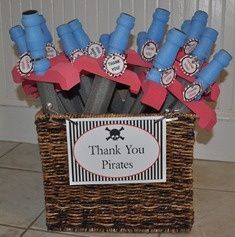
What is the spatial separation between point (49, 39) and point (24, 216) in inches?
14.6

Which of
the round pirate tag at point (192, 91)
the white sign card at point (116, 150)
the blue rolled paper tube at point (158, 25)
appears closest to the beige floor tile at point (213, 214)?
the white sign card at point (116, 150)

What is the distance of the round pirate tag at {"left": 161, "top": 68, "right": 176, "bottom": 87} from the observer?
700 mm

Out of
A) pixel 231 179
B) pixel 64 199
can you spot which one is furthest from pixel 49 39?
pixel 231 179

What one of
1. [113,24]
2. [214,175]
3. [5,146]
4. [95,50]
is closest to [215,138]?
[214,175]

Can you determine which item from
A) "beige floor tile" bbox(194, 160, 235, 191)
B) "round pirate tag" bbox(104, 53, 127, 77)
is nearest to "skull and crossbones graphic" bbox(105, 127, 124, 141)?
"round pirate tag" bbox(104, 53, 127, 77)

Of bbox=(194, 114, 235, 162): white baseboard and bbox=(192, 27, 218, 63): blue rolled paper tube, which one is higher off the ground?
bbox=(192, 27, 218, 63): blue rolled paper tube

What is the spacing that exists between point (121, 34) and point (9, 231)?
44cm

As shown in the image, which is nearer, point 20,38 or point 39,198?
point 20,38

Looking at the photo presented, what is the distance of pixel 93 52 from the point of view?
0.74 metres

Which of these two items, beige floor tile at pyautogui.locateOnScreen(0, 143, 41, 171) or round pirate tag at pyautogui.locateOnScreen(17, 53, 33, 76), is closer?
round pirate tag at pyautogui.locateOnScreen(17, 53, 33, 76)

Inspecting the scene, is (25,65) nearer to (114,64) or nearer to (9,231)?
(114,64)

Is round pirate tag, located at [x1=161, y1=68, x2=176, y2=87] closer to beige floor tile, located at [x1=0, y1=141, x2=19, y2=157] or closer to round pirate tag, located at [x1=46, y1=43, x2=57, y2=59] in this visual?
round pirate tag, located at [x1=46, y1=43, x2=57, y2=59]

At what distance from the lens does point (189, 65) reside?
723 millimetres

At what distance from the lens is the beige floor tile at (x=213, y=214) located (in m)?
0.79
